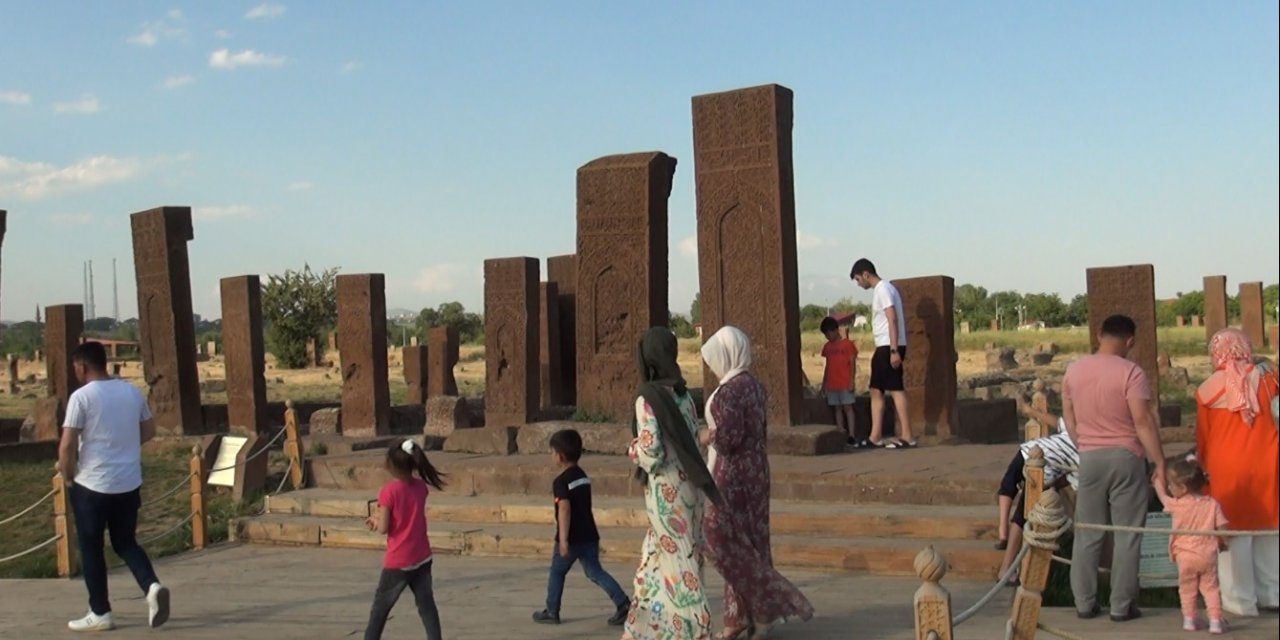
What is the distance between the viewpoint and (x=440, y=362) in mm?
A: 21781

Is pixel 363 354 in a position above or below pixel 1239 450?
above

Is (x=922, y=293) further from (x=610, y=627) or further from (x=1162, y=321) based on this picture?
(x=1162, y=321)

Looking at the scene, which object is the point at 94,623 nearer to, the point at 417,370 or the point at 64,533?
the point at 64,533

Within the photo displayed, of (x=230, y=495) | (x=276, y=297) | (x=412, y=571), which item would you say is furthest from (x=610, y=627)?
(x=276, y=297)

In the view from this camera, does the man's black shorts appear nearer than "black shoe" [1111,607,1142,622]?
No

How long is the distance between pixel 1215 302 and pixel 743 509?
2209 cm

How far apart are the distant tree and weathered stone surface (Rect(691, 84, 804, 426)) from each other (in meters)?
35.6

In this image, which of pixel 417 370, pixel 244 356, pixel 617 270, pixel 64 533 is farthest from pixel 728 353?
pixel 417 370

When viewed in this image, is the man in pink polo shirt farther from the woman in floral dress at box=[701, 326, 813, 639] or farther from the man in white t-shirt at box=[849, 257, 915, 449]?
the man in white t-shirt at box=[849, 257, 915, 449]

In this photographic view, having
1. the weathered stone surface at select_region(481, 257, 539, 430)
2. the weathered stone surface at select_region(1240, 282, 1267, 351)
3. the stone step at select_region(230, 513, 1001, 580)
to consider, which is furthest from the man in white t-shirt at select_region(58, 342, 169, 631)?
the weathered stone surface at select_region(1240, 282, 1267, 351)

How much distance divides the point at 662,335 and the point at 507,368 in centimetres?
828

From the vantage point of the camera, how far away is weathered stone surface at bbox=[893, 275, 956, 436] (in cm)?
1302

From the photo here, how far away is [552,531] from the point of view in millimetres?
9391

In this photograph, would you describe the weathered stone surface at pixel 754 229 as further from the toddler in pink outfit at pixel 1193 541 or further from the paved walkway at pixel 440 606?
the toddler in pink outfit at pixel 1193 541
